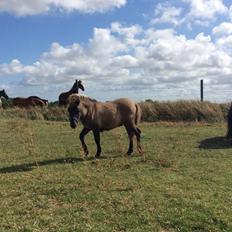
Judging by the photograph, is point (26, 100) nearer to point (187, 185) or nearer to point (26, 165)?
point (26, 165)

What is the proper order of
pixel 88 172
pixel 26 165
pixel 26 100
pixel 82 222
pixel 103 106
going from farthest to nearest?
pixel 26 100 < pixel 103 106 < pixel 26 165 < pixel 88 172 < pixel 82 222

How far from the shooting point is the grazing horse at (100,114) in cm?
1202

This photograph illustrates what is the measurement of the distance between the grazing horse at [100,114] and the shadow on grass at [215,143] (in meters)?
2.75

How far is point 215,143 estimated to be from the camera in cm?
1534

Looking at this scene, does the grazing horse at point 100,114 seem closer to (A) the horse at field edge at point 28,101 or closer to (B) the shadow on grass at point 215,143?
(B) the shadow on grass at point 215,143

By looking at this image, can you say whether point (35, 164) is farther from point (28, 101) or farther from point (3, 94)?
point (3, 94)

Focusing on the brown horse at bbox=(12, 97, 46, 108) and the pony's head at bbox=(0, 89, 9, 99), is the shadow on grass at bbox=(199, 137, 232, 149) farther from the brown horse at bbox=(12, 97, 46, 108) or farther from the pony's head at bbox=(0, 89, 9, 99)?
the pony's head at bbox=(0, 89, 9, 99)

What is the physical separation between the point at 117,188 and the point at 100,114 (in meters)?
4.40

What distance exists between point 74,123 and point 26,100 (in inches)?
891

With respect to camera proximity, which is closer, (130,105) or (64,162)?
(64,162)

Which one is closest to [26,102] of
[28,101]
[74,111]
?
[28,101]

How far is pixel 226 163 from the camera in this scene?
11375 millimetres

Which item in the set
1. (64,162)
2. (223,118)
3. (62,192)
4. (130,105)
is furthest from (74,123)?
(223,118)

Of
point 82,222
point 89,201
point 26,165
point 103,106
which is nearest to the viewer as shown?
point 82,222
